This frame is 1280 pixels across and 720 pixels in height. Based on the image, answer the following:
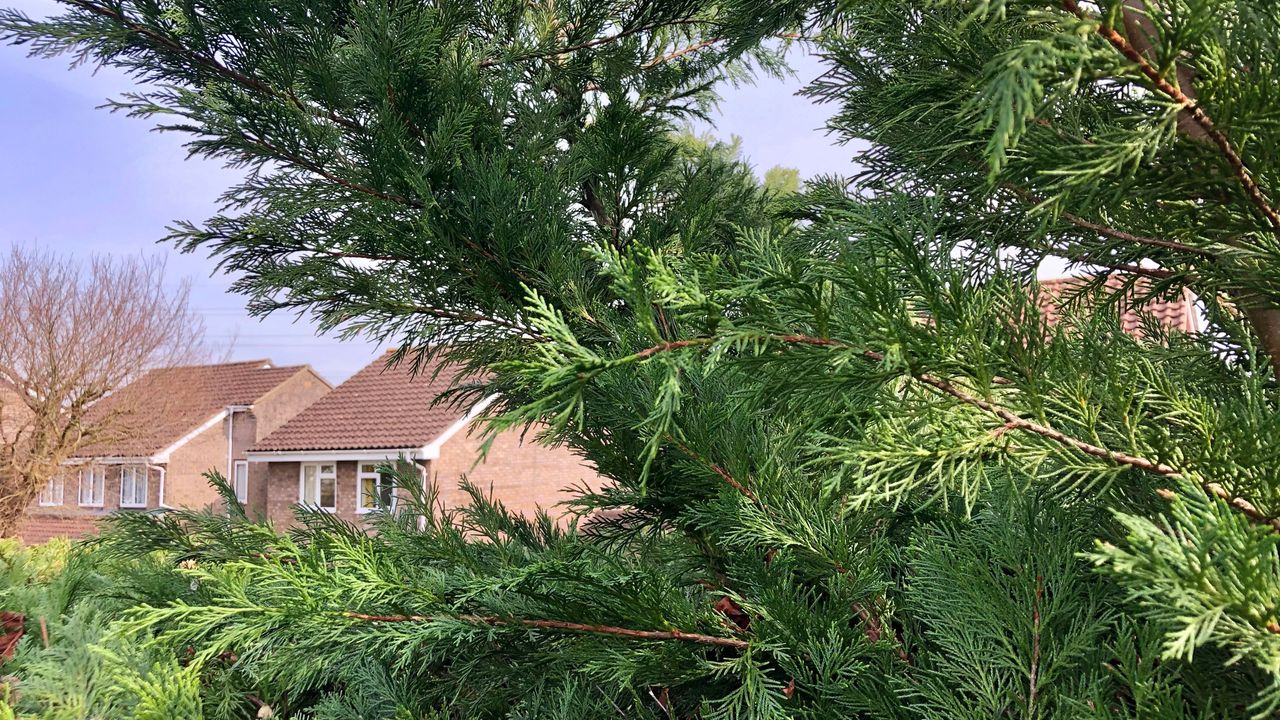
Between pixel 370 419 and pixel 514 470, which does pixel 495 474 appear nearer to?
pixel 514 470

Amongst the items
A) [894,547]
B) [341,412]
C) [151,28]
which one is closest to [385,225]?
[151,28]

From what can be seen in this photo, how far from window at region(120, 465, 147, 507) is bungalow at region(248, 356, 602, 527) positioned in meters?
8.62

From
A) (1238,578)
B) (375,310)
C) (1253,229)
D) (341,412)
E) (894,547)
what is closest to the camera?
(1238,578)

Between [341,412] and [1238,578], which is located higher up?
[341,412]

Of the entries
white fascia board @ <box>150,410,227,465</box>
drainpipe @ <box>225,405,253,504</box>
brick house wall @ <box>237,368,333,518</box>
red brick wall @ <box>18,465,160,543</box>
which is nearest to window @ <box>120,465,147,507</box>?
red brick wall @ <box>18,465,160,543</box>

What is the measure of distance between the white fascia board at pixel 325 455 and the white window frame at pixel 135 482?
8625 mm

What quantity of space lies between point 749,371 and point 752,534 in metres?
0.59

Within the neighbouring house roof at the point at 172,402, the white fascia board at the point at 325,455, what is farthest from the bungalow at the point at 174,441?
the white fascia board at the point at 325,455

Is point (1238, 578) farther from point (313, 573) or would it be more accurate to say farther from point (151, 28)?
point (151, 28)

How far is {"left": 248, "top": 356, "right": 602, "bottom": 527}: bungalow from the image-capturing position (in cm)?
1833

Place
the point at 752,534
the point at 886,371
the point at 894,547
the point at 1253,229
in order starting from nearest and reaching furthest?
the point at 886,371 → the point at 1253,229 → the point at 752,534 → the point at 894,547

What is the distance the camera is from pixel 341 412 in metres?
20.2

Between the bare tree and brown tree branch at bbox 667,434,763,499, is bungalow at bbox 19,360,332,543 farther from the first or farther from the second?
brown tree branch at bbox 667,434,763,499

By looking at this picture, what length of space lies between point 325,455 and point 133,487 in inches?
514
